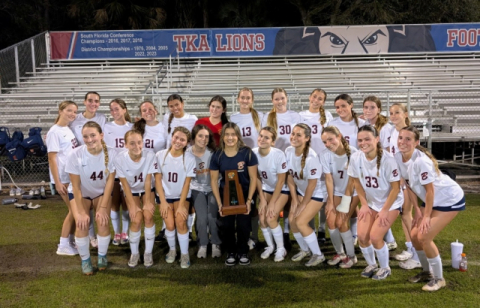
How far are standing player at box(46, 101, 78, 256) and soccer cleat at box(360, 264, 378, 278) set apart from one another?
307 cm

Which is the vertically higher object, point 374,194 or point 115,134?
point 115,134

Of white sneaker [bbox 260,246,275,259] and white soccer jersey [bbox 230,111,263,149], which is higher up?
white soccer jersey [bbox 230,111,263,149]

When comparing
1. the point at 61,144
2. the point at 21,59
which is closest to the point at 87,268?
the point at 61,144

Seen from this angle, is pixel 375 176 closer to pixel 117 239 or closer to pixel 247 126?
pixel 247 126

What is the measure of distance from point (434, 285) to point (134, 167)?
9.86 feet

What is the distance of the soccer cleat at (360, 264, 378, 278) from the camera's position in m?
4.00

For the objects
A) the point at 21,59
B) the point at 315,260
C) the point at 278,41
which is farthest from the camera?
the point at 278,41

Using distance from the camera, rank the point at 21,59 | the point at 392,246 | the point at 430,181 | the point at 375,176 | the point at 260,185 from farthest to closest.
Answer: the point at 21,59 < the point at 392,246 < the point at 260,185 < the point at 375,176 < the point at 430,181

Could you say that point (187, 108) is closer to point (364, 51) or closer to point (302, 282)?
point (364, 51)

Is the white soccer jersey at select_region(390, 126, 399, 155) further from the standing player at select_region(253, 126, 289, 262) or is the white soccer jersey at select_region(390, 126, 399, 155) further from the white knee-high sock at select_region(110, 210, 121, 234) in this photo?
the white knee-high sock at select_region(110, 210, 121, 234)

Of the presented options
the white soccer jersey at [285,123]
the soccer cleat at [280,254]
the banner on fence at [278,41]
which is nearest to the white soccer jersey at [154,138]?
the white soccer jersey at [285,123]

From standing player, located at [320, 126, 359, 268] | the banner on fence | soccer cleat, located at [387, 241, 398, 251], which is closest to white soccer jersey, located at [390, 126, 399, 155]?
standing player, located at [320, 126, 359, 268]

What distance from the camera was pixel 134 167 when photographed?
4.28 meters

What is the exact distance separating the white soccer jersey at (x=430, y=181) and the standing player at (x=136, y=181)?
8.06ft
